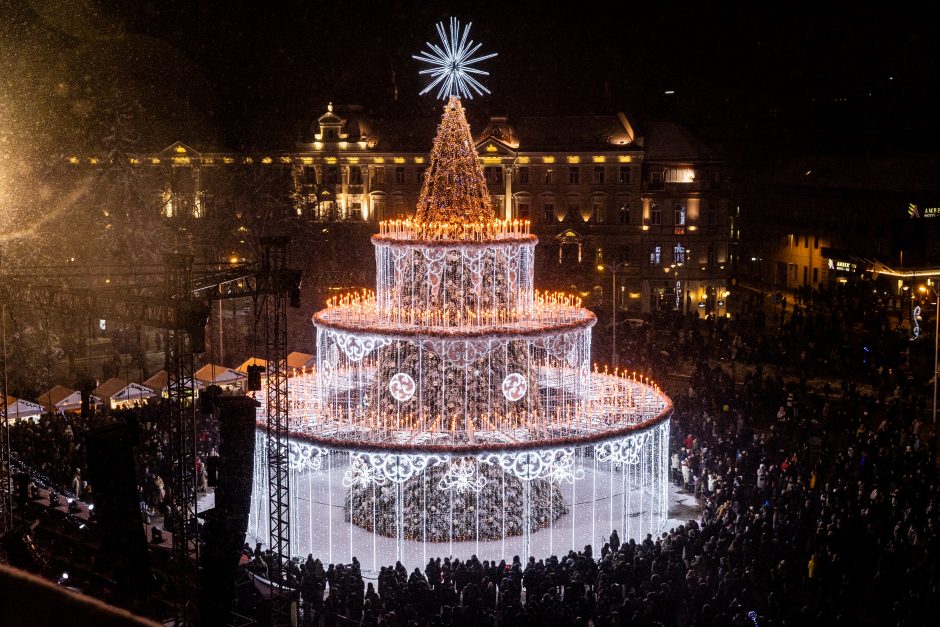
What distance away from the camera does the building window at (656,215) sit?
59438 mm

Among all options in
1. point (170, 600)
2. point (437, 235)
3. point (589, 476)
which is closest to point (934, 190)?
point (589, 476)

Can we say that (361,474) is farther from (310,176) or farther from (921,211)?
(921,211)

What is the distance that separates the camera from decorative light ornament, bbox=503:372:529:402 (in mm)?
23516

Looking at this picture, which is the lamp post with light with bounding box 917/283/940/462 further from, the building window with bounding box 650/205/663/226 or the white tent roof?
the white tent roof

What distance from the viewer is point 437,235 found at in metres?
24.4

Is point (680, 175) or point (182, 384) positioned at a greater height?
point (680, 175)

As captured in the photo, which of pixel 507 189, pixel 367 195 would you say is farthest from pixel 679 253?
pixel 367 195

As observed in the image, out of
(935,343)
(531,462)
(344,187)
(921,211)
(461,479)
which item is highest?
(344,187)

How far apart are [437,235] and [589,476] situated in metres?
8.18

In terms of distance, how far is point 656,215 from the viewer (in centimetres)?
5953

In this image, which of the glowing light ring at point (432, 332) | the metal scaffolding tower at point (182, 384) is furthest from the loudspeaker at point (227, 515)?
the glowing light ring at point (432, 332)

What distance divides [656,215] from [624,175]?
2.99m

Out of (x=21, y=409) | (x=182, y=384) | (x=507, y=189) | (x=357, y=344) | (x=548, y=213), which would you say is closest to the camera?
(x=182, y=384)

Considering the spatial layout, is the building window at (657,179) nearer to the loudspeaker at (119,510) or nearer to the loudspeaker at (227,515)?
the loudspeaker at (227,515)
